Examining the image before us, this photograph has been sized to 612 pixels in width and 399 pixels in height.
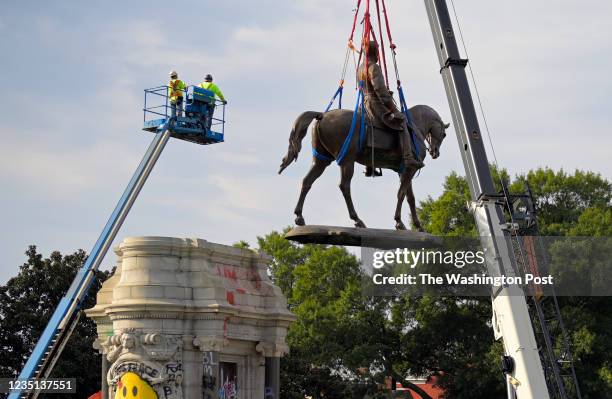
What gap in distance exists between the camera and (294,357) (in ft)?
175

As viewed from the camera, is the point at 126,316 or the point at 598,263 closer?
the point at 126,316

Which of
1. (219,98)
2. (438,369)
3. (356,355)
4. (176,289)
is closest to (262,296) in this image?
(176,289)

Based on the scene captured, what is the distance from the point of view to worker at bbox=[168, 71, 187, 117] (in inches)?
1722

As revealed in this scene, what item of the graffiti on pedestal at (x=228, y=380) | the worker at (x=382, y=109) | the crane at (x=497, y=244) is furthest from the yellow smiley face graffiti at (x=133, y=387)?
the crane at (x=497, y=244)

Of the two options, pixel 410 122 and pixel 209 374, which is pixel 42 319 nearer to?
pixel 209 374

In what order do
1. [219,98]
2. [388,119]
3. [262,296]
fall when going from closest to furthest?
[388,119], [262,296], [219,98]

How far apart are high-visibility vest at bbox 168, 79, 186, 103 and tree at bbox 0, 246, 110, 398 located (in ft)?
50.9

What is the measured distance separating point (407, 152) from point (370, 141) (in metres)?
0.77

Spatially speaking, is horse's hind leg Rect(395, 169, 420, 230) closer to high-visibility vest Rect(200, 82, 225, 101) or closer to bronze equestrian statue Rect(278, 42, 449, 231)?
bronze equestrian statue Rect(278, 42, 449, 231)

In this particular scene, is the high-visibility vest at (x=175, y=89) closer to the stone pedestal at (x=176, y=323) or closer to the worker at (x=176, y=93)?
the worker at (x=176, y=93)

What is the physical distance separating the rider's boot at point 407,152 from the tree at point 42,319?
33.1m

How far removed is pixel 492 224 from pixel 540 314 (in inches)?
72.1

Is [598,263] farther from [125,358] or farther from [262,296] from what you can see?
[125,358]

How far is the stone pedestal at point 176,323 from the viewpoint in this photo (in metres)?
33.6
